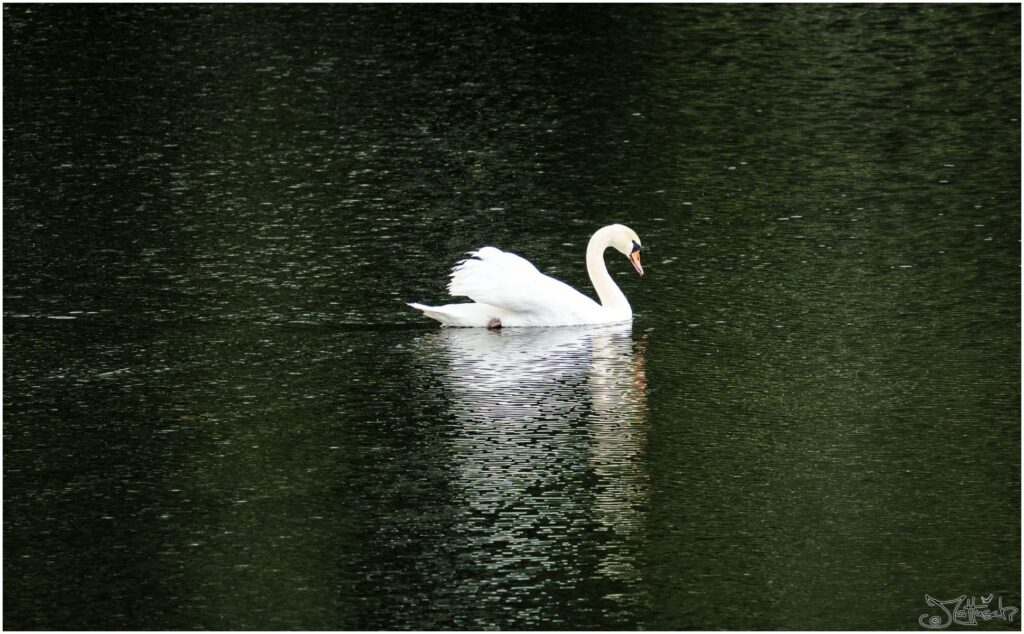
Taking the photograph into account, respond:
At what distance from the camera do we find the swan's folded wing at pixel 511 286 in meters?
13.9

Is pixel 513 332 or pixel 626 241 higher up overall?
pixel 626 241

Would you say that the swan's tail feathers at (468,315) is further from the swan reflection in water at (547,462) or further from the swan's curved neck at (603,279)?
the swan's curved neck at (603,279)

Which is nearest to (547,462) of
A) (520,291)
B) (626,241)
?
(520,291)

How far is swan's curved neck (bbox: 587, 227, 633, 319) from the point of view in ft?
46.4

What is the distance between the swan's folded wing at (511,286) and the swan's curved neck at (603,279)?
0.47 feet

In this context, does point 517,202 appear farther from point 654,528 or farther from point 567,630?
point 567,630

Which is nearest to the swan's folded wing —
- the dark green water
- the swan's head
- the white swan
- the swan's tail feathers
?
the white swan

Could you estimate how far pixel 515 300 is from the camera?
45.7 feet

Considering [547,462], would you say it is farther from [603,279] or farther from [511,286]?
[603,279]

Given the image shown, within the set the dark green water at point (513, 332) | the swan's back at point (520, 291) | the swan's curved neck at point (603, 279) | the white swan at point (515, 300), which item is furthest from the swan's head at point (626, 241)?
the swan's back at point (520, 291)

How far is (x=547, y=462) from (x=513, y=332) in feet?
11.6

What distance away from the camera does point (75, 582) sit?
29.7ft

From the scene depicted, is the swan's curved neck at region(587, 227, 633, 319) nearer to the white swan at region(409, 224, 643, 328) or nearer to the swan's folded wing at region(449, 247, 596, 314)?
the white swan at region(409, 224, 643, 328)

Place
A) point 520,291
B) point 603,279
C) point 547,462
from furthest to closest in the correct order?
point 603,279
point 520,291
point 547,462
